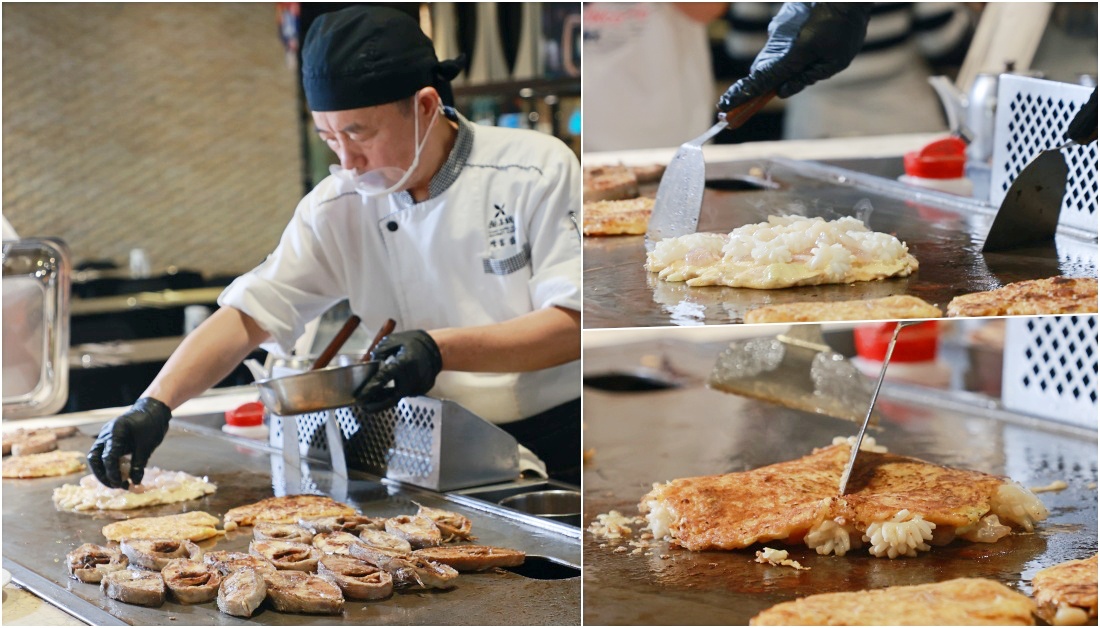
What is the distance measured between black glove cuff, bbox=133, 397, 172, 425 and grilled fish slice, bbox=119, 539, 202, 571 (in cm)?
37

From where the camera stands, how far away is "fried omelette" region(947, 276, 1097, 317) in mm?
1375

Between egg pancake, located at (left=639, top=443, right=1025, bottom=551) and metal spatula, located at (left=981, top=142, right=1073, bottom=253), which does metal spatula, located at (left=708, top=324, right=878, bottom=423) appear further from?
metal spatula, located at (left=981, top=142, right=1073, bottom=253)

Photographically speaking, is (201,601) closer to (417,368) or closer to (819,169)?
(417,368)

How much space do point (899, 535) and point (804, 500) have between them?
164 millimetres

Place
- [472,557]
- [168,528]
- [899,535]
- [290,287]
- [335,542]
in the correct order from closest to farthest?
[899,535]
[472,557]
[335,542]
[168,528]
[290,287]

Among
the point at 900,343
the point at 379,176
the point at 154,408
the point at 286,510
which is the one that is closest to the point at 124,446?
the point at 154,408

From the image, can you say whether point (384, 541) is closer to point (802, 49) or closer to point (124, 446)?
point (124, 446)

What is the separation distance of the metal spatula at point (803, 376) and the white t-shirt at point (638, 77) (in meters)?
2.68

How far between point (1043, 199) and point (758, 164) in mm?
1033

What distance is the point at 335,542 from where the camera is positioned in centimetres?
172

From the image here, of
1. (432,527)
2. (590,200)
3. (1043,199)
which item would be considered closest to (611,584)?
(432,527)

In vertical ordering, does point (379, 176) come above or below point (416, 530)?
above

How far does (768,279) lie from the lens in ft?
5.06

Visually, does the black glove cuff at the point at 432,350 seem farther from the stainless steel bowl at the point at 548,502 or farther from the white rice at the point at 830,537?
the white rice at the point at 830,537
